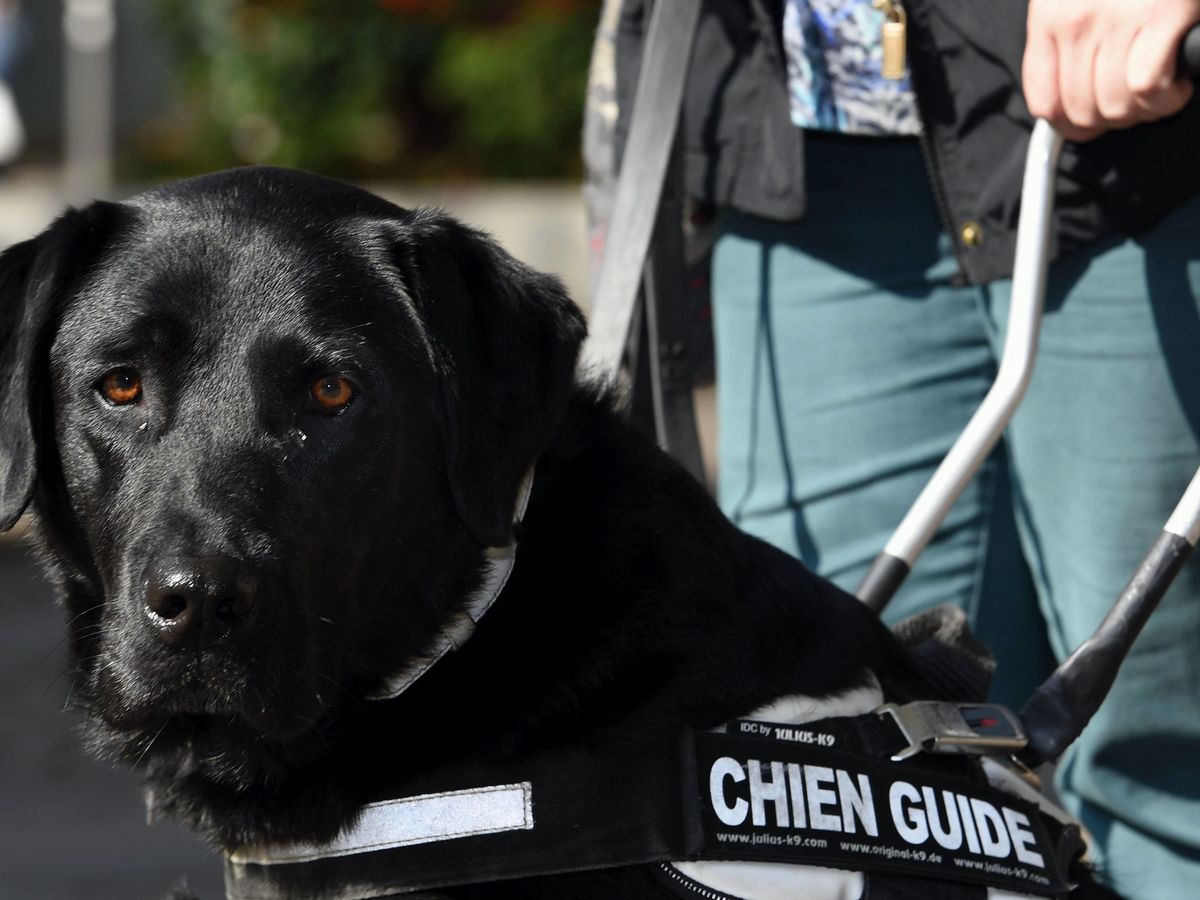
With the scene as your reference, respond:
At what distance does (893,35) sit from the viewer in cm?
221

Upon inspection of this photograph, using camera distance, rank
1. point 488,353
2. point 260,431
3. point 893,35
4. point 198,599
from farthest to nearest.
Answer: point 893,35, point 488,353, point 260,431, point 198,599

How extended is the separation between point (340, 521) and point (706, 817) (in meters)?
0.56

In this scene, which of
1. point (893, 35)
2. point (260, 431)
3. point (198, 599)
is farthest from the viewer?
point (893, 35)

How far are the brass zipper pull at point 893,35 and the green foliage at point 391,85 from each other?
797 cm

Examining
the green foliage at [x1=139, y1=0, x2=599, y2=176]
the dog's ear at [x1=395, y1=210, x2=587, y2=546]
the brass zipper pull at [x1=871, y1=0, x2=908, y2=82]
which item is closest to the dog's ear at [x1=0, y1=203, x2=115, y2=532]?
the dog's ear at [x1=395, y1=210, x2=587, y2=546]

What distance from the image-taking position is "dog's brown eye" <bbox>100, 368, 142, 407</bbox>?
1.97 metres

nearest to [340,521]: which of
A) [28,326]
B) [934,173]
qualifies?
[28,326]

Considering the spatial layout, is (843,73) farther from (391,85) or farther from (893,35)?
(391,85)

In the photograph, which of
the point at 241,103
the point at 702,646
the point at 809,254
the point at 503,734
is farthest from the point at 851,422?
the point at 241,103

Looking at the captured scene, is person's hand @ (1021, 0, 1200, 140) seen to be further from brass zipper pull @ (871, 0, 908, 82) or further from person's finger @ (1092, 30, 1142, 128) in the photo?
brass zipper pull @ (871, 0, 908, 82)

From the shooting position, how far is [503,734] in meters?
1.89

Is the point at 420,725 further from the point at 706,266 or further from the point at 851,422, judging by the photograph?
the point at 706,266

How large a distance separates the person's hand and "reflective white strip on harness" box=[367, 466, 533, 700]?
803mm

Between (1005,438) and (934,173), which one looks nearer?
(934,173)
